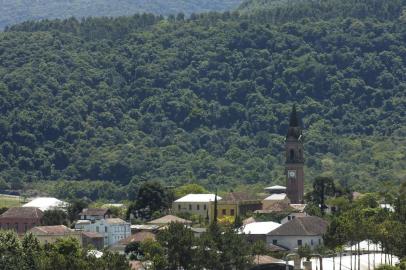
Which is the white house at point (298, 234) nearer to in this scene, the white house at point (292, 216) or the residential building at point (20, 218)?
the white house at point (292, 216)

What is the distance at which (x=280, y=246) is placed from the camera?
139875 millimetres

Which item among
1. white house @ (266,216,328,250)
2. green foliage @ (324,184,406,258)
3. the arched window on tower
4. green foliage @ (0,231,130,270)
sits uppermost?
the arched window on tower

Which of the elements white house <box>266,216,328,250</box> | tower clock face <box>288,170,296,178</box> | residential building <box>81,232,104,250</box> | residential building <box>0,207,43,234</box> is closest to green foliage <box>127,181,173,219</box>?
residential building <box>0,207,43,234</box>

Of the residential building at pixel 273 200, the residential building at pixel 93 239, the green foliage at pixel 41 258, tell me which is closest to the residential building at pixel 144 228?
the residential building at pixel 93 239

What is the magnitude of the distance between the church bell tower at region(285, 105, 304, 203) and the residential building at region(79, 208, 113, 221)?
20.2 metres

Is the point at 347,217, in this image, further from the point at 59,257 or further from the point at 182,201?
the point at 182,201

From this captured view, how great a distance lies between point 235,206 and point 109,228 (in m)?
16.3

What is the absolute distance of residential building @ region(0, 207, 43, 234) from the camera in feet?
527

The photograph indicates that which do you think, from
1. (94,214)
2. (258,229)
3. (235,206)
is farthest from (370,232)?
(94,214)

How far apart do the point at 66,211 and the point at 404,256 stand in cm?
5647

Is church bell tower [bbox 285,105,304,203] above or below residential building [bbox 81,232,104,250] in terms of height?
above

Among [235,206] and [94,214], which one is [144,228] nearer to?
[94,214]

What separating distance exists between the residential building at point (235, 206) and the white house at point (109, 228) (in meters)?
13.1

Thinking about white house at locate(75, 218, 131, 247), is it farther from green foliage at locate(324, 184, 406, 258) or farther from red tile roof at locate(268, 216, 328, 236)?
green foliage at locate(324, 184, 406, 258)
